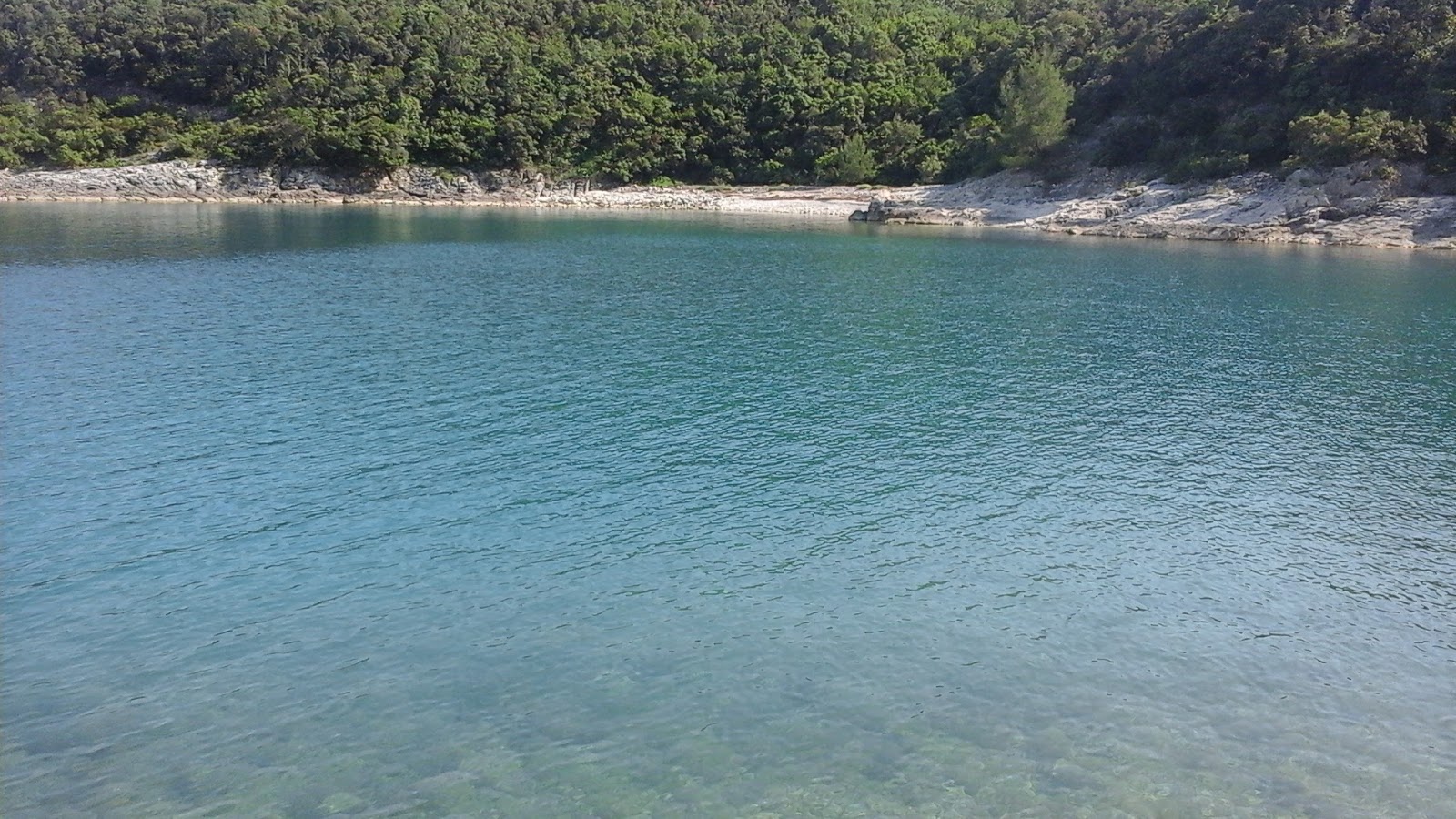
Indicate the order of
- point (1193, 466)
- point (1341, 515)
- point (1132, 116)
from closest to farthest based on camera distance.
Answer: point (1341, 515) < point (1193, 466) < point (1132, 116)

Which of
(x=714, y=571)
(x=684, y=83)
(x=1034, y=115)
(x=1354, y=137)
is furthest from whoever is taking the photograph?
(x=684, y=83)

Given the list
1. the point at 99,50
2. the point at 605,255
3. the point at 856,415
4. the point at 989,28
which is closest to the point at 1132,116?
the point at 989,28

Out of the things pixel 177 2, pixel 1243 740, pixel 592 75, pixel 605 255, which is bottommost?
pixel 1243 740

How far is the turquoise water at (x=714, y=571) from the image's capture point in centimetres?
1323

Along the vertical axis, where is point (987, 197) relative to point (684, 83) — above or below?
below

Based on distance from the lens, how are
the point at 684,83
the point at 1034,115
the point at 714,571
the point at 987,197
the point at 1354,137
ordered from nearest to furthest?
the point at 714,571 < the point at 1354,137 < the point at 1034,115 < the point at 987,197 < the point at 684,83

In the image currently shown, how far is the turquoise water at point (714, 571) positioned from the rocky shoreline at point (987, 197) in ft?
140

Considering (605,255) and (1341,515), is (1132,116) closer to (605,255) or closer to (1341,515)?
(605,255)

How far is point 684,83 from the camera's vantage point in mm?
127812

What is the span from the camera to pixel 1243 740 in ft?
46.7

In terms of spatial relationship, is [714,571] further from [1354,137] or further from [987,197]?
[987,197]

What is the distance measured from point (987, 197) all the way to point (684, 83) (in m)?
46.5

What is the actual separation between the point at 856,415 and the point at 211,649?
18.5 m

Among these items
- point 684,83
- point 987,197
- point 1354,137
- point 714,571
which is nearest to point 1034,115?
point 987,197
